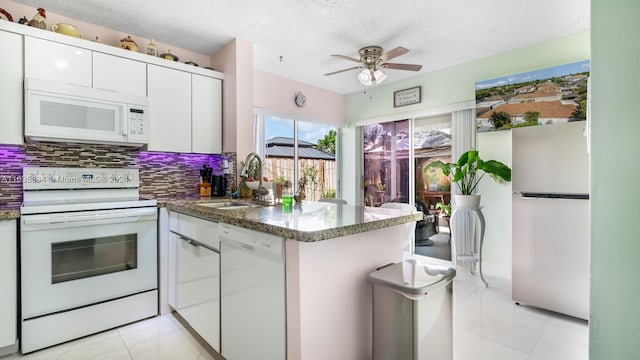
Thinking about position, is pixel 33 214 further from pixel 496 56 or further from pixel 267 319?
pixel 496 56

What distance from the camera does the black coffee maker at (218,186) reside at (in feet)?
10.3

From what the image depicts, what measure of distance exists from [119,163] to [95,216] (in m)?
0.83

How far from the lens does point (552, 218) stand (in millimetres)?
2420

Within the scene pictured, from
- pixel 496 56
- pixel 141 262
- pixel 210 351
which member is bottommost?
pixel 210 351

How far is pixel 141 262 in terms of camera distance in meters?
2.39

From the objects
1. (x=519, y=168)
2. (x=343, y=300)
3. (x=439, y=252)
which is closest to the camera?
(x=343, y=300)

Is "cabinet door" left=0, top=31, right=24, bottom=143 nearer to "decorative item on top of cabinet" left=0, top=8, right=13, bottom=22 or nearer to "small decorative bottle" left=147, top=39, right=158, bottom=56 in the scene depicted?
"decorative item on top of cabinet" left=0, top=8, right=13, bottom=22

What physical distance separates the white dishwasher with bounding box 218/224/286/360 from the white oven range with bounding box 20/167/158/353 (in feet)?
3.51

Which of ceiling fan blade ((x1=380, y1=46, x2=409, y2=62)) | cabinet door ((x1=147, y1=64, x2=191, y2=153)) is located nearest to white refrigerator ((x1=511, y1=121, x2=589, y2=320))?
ceiling fan blade ((x1=380, y1=46, x2=409, y2=62))

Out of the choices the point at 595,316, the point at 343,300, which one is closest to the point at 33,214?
the point at 343,300

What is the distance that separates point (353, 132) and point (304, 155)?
933mm

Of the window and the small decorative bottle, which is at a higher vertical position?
the small decorative bottle

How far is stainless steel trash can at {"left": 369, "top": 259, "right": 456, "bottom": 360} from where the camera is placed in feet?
4.47

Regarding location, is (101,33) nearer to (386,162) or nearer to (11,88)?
(11,88)
